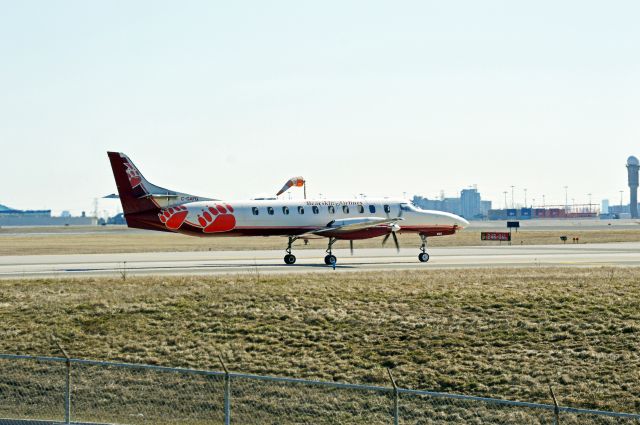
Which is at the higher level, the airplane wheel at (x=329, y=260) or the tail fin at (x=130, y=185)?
the tail fin at (x=130, y=185)

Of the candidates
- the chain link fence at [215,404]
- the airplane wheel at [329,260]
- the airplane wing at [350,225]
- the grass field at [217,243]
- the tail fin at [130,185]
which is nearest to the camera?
the chain link fence at [215,404]

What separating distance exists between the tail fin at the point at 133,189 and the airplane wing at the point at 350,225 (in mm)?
9471

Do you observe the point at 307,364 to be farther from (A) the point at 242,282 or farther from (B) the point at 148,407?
(A) the point at 242,282

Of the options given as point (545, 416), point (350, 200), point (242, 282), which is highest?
point (350, 200)

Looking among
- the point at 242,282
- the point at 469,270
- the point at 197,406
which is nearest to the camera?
the point at 197,406

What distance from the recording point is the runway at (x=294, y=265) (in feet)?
152

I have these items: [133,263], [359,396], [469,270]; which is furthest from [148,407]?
[133,263]

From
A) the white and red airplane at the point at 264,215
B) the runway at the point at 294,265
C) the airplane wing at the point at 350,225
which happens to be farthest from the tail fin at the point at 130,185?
the airplane wing at the point at 350,225

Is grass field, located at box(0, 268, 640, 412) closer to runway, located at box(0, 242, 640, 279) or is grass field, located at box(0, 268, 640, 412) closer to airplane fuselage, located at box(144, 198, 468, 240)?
runway, located at box(0, 242, 640, 279)

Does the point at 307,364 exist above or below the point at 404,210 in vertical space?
below

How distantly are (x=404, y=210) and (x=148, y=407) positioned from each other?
108 ft

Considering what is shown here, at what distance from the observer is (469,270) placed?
4359 cm

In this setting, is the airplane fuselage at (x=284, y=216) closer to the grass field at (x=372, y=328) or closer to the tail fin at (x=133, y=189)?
the tail fin at (x=133, y=189)

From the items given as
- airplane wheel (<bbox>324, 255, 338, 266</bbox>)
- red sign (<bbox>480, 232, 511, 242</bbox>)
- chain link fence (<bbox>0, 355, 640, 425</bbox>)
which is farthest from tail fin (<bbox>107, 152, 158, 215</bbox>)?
red sign (<bbox>480, 232, 511, 242</bbox>)
